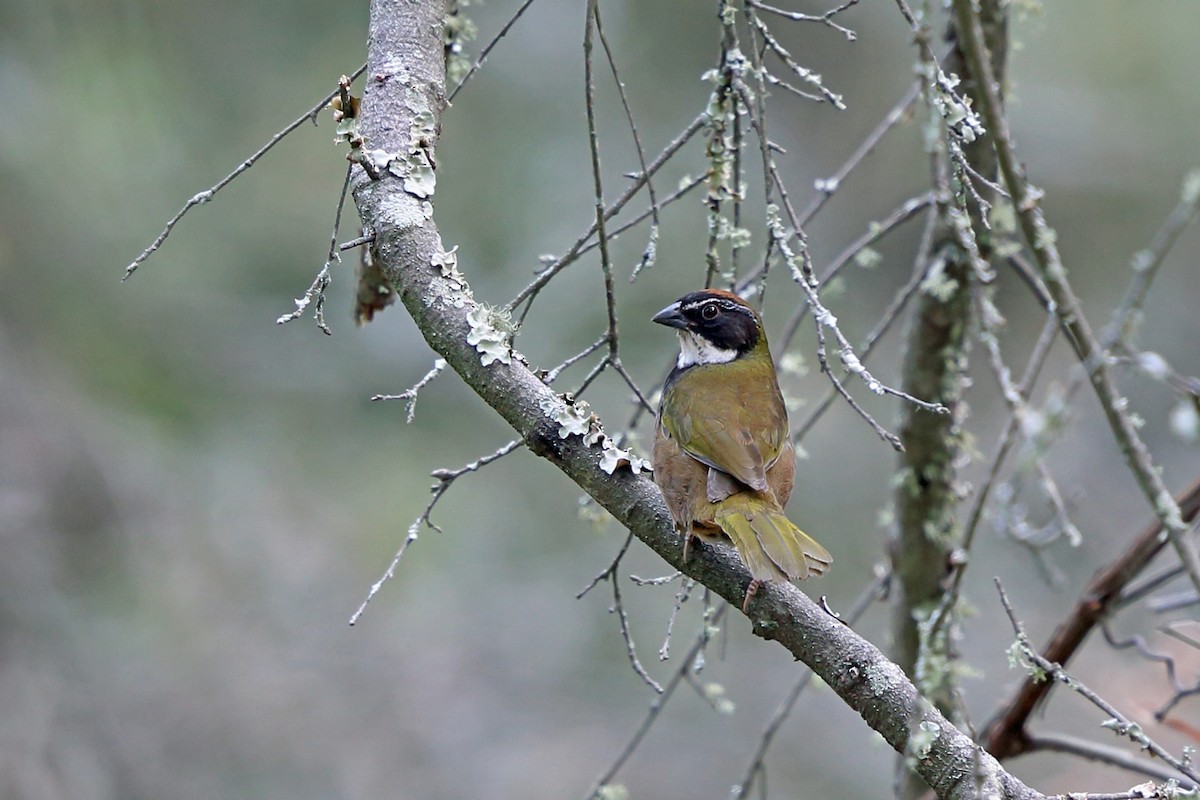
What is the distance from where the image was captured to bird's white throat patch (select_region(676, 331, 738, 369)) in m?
4.22

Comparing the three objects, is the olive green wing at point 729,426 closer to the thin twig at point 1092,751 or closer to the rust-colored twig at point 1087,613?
the rust-colored twig at point 1087,613

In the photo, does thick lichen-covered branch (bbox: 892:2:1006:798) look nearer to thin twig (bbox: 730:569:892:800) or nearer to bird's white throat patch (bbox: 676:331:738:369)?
thin twig (bbox: 730:569:892:800)

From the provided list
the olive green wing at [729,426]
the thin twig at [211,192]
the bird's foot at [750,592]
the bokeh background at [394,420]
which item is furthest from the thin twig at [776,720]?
the bokeh background at [394,420]

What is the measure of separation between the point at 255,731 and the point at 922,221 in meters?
6.99

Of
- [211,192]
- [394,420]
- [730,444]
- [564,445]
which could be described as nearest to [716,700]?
[730,444]

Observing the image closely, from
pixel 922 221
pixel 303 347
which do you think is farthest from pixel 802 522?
pixel 303 347

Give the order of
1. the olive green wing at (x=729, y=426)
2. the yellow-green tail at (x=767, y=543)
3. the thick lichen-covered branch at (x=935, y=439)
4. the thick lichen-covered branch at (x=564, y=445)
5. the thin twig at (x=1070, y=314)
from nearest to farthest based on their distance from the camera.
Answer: the thin twig at (x=1070, y=314)
the thick lichen-covered branch at (x=564, y=445)
the yellow-green tail at (x=767, y=543)
the olive green wing at (x=729, y=426)
the thick lichen-covered branch at (x=935, y=439)

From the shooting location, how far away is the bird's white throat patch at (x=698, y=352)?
4.22m

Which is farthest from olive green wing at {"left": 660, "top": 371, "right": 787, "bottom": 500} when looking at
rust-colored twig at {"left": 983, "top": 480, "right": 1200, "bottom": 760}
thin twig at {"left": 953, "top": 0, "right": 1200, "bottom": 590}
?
thin twig at {"left": 953, "top": 0, "right": 1200, "bottom": 590}

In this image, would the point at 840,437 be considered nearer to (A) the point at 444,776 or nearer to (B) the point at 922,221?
(B) the point at 922,221

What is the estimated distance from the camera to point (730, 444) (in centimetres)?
349

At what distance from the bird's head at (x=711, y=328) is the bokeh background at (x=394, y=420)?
312 centimetres

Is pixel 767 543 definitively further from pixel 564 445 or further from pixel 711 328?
pixel 711 328

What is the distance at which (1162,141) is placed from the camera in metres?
10.8
